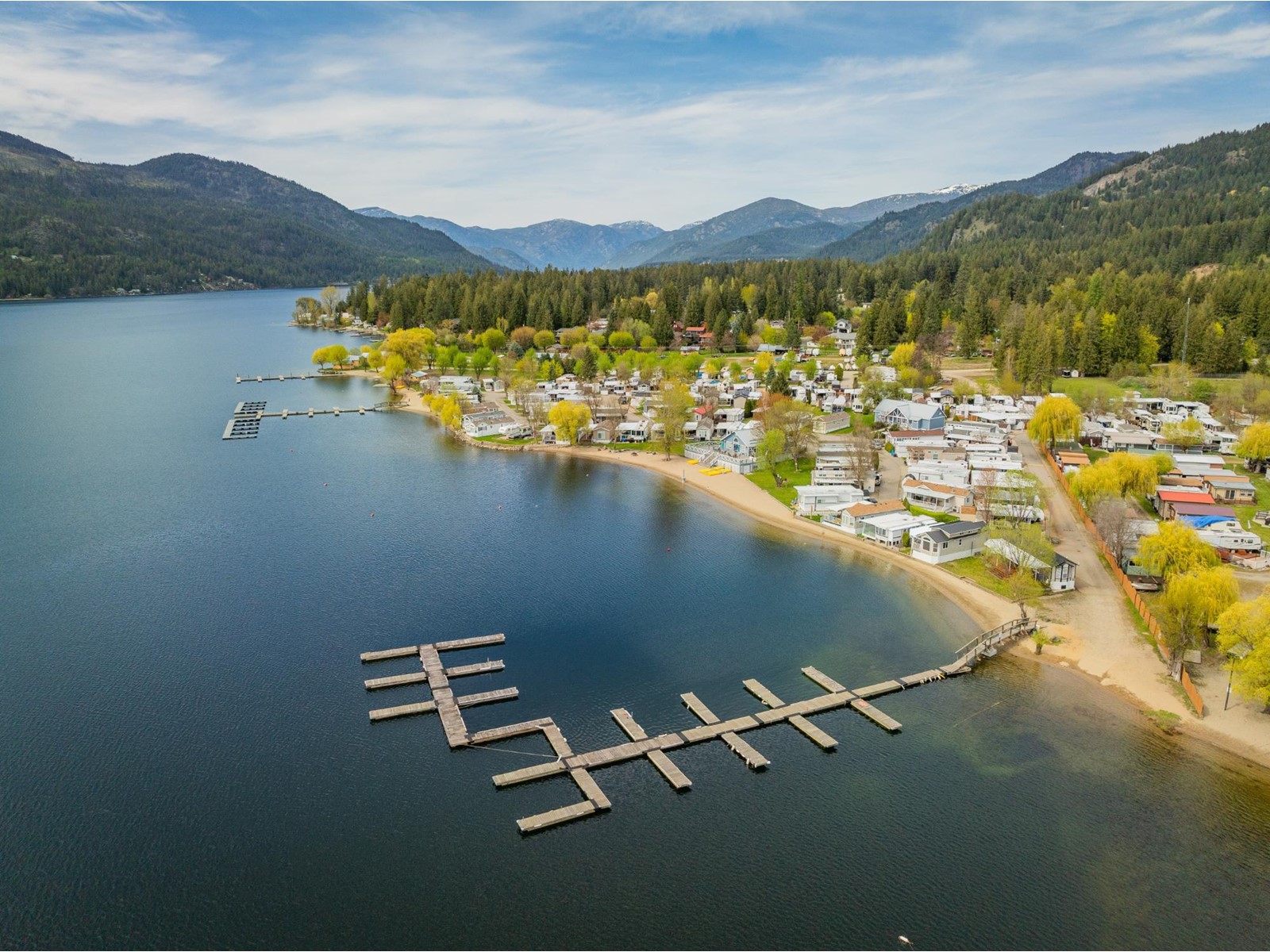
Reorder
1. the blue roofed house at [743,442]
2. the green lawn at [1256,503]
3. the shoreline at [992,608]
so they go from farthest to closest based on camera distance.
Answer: the blue roofed house at [743,442], the green lawn at [1256,503], the shoreline at [992,608]

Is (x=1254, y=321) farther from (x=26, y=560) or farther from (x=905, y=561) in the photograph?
(x=26, y=560)

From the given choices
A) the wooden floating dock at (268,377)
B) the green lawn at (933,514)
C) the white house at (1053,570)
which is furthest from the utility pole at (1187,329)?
the wooden floating dock at (268,377)

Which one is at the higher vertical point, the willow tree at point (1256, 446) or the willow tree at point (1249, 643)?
the willow tree at point (1256, 446)

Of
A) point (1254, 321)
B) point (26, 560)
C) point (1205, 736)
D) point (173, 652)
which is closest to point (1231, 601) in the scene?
point (1205, 736)

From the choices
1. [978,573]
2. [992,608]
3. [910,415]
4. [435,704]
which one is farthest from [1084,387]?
[435,704]

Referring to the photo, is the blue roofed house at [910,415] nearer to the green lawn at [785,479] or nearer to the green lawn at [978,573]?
the green lawn at [785,479]

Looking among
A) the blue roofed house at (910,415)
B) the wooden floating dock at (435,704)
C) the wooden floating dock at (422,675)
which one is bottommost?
the wooden floating dock at (435,704)
